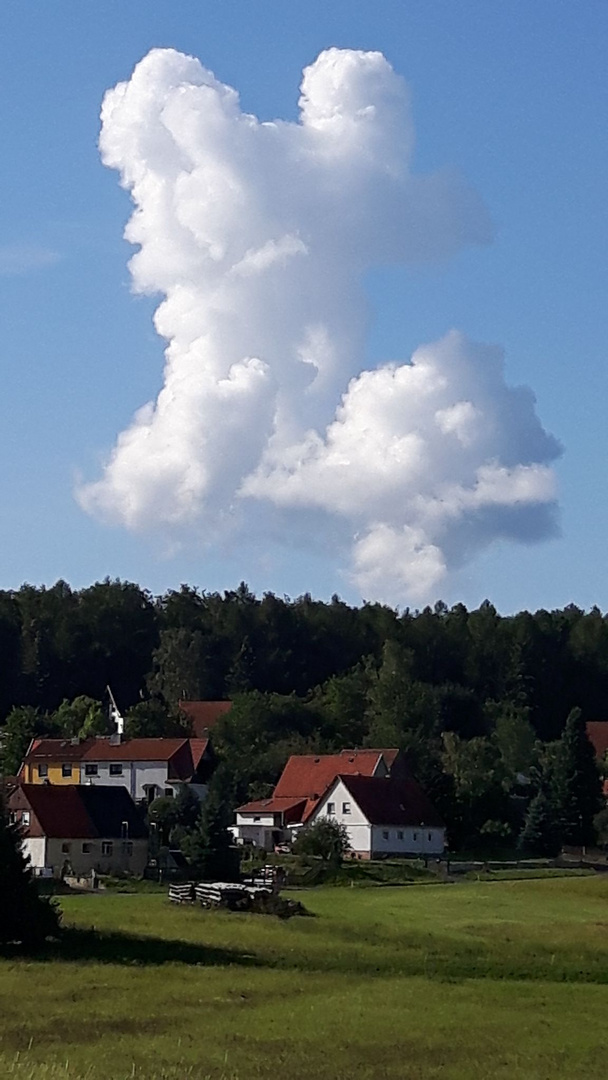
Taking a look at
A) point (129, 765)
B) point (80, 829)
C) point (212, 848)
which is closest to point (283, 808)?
point (129, 765)

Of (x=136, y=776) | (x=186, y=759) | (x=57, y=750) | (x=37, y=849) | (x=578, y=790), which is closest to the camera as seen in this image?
(x=37, y=849)

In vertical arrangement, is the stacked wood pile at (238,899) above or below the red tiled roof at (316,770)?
below

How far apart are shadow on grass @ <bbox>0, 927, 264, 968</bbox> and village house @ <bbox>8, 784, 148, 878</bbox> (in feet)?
92.2

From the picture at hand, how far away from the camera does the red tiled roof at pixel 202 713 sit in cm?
11900

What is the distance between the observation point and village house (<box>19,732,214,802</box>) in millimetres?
99375

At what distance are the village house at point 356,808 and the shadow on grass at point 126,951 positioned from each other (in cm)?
4181

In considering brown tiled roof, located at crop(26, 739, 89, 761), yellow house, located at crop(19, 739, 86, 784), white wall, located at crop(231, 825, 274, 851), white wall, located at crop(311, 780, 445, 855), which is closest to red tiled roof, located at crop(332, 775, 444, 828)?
white wall, located at crop(311, 780, 445, 855)

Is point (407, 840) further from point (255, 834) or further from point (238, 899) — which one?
point (238, 899)

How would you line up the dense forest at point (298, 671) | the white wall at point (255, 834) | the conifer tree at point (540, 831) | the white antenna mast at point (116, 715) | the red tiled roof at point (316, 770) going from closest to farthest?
the white wall at point (255, 834)
the conifer tree at point (540, 831)
the red tiled roof at point (316, 770)
the dense forest at point (298, 671)
the white antenna mast at point (116, 715)

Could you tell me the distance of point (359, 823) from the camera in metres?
85.1

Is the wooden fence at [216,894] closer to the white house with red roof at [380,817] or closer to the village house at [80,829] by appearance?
the village house at [80,829]

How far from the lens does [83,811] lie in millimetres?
74750

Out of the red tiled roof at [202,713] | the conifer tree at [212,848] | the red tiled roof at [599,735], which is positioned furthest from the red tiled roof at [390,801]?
the red tiled roof at [599,735]

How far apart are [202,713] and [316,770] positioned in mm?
28709
